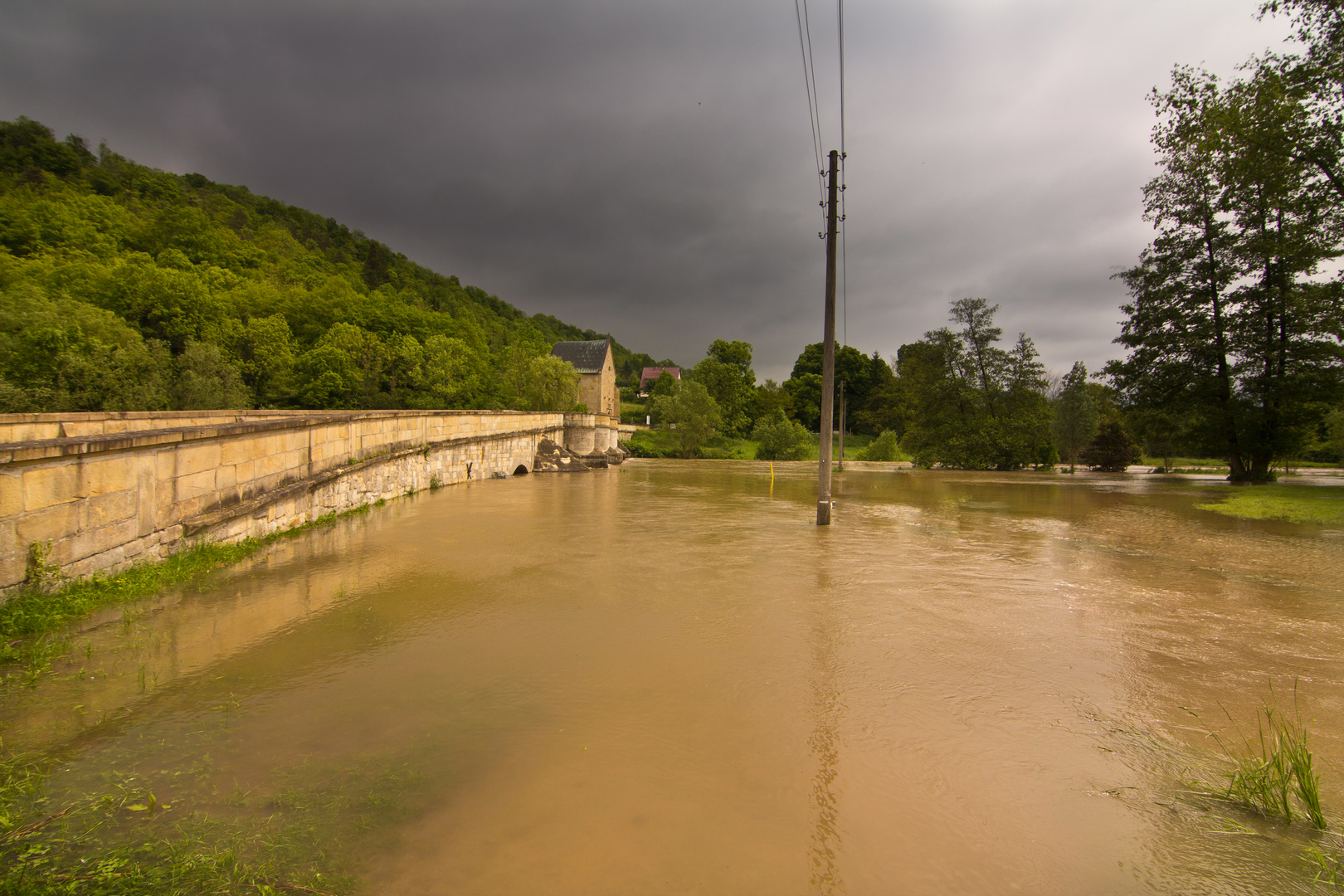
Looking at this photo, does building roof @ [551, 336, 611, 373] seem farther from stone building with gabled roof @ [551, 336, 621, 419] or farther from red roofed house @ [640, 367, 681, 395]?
red roofed house @ [640, 367, 681, 395]

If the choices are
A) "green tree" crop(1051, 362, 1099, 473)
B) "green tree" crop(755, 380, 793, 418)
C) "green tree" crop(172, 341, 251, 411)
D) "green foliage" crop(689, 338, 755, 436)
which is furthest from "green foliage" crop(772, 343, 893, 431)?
"green tree" crop(172, 341, 251, 411)

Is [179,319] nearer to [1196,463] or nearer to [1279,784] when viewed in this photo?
[1279,784]

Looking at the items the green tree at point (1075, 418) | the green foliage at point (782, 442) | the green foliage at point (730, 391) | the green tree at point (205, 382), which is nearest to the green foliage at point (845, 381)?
the green foliage at point (730, 391)

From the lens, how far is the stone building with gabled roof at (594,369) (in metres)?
64.6

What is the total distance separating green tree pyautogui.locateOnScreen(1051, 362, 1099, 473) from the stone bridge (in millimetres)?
50279

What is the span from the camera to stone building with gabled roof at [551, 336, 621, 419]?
212 feet

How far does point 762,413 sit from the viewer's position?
7362cm

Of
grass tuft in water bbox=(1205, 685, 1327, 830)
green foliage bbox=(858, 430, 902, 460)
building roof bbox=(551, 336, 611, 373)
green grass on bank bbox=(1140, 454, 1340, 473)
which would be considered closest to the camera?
grass tuft in water bbox=(1205, 685, 1327, 830)

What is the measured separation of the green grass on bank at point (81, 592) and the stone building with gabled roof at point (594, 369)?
5600 centimetres

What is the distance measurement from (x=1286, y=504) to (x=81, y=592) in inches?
1000

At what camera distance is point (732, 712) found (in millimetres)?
3893

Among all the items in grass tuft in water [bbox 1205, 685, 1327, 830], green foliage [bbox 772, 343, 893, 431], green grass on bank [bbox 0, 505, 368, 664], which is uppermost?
green foliage [bbox 772, 343, 893, 431]

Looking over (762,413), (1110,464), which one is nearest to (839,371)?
(762,413)

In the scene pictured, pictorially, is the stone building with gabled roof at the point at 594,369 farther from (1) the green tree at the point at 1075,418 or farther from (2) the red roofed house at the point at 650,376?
(1) the green tree at the point at 1075,418
